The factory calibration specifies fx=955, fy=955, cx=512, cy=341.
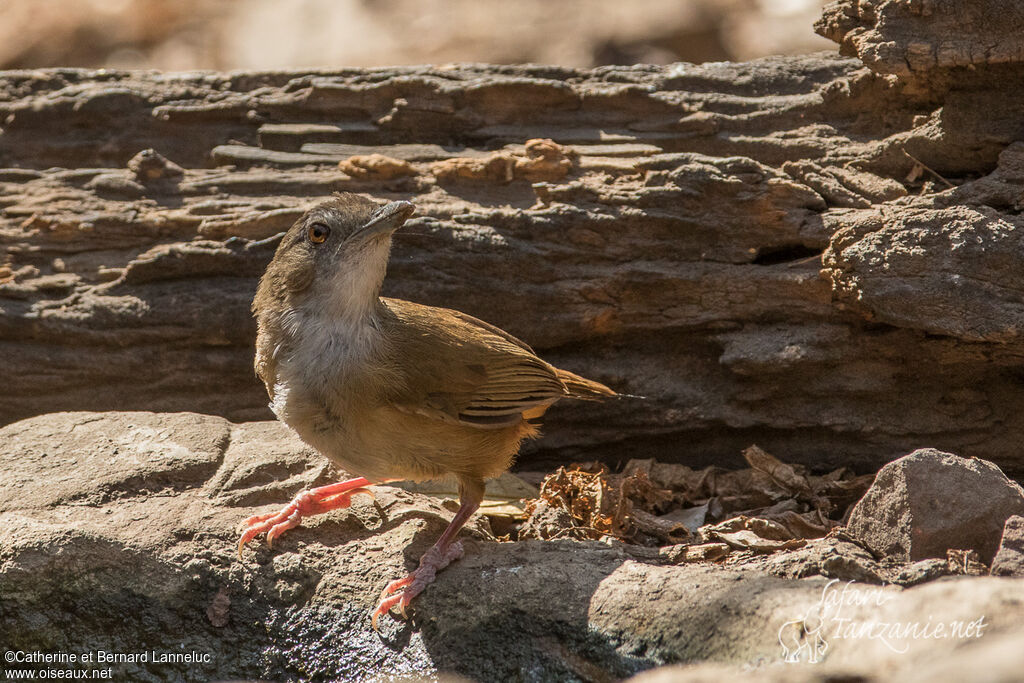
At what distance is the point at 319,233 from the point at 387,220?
38cm

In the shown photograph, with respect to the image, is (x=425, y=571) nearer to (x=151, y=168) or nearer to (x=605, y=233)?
(x=605, y=233)

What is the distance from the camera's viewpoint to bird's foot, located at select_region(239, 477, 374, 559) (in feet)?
15.3

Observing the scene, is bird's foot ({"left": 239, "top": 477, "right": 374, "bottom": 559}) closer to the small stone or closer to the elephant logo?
the elephant logo

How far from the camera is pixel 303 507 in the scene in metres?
4.89

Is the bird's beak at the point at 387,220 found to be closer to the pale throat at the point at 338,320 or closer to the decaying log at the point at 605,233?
the pale throat at the point at 338,320

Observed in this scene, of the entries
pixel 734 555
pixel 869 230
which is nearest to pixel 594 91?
pixel 869 230

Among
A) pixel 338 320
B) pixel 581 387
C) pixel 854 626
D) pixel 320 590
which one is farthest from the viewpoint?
pixel 581 387

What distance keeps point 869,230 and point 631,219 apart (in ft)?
4.69

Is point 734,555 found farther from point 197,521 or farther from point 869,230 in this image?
point 197,521

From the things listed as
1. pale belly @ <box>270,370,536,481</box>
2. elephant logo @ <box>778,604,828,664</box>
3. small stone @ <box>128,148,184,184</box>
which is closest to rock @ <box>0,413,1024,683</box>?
elephant logo @ <box>778,604,828,664</box>

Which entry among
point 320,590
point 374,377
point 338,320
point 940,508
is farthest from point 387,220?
point 940,508

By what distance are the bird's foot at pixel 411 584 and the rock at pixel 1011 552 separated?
7.87 ft

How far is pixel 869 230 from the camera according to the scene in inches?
218

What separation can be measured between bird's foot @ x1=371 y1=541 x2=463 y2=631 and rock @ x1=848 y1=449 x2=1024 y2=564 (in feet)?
6.58
